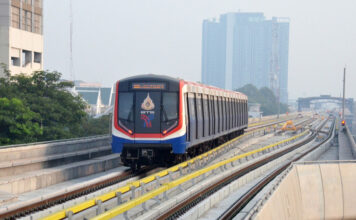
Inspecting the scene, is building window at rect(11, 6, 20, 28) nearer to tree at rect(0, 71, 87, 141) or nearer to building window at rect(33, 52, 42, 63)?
building window at rect(33, 52, 42, 63)

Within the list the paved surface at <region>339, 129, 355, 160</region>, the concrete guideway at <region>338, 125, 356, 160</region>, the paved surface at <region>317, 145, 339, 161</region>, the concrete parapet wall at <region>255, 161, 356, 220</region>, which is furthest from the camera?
the paved surface at <region>317, 145, 339, 161</region>

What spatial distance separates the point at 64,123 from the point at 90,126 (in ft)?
27.3

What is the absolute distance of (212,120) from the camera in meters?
25.0

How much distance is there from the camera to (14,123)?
29.6 meters

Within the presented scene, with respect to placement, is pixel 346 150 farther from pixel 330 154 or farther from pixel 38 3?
pixel 38 3

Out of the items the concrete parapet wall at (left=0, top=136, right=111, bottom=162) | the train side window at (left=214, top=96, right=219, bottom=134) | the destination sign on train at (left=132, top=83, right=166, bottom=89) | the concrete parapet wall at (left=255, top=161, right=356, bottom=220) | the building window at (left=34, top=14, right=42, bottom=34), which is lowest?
the concrete parapet wall at (left=255, top=161, right=356, bottom=220)

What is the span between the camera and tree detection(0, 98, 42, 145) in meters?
29.2

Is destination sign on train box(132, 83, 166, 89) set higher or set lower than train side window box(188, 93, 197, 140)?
higher

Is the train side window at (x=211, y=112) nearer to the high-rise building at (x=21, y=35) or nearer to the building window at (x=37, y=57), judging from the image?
the high-rise building at (x=21, y=35)

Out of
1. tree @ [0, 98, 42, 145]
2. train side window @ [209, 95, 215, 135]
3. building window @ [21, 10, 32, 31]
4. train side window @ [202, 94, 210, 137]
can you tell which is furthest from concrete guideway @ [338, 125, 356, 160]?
building window @ [21, 10, 32, 31]

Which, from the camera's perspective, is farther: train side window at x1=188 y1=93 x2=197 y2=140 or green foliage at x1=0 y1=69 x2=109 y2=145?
green foliage at x1=0 y1=69 x2=109 y2=145

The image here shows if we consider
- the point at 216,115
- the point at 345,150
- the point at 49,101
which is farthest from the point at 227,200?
the point at 345,150

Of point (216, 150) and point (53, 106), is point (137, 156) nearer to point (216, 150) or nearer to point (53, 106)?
point (216, 150)

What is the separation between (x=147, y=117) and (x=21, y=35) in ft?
133
